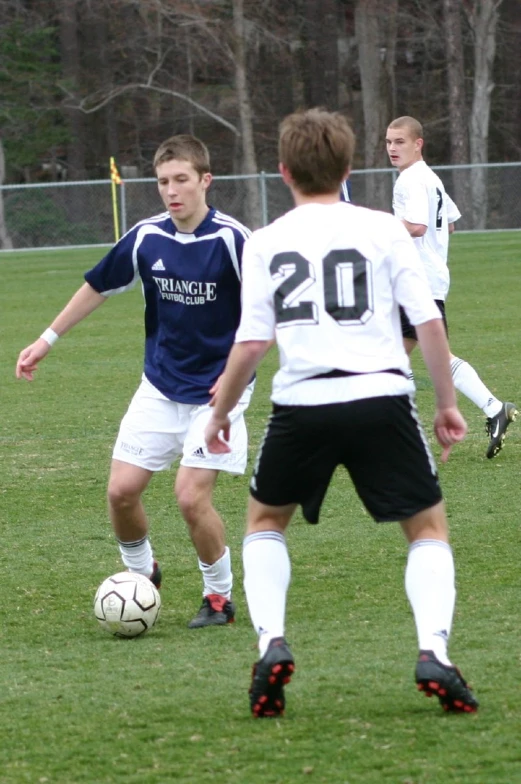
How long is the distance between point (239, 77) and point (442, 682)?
36373 mm

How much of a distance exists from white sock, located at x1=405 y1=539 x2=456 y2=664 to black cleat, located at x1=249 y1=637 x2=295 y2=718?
38 centimetres

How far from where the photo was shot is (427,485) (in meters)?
3.61

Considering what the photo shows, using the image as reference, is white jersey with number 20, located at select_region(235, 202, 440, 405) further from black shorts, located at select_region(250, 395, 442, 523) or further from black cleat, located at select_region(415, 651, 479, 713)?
black cleat, located at select_region(415, 651, 479, 713)

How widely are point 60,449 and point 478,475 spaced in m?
2.89

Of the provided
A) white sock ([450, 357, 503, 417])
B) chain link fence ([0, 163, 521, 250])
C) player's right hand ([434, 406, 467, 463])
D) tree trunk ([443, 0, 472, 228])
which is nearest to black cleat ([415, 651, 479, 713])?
player's right hand ([434, 406, 467, 463])

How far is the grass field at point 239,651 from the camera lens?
339cm

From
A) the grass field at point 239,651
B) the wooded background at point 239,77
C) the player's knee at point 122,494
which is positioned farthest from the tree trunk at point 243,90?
the player's knee at point 122,494

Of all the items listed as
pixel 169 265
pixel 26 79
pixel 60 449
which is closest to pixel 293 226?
pixel 169 265

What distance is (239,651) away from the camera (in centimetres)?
452

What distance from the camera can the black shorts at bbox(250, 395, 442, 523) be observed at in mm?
3551

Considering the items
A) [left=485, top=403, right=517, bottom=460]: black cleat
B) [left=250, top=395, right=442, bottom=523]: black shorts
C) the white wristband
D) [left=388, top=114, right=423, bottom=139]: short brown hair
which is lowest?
[left=485, top=403, right=517, bottom=460]: black cleat

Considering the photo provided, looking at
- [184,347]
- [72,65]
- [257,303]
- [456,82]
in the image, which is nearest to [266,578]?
[257,303]

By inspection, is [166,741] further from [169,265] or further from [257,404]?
[257,404]

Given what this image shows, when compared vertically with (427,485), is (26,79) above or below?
above
